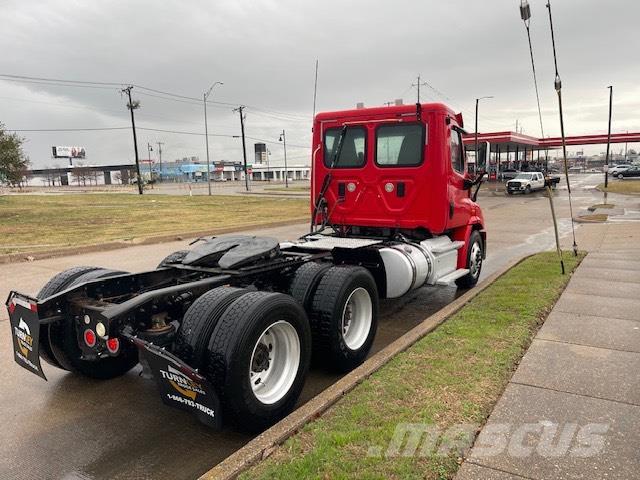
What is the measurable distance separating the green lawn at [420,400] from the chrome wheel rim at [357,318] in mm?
489

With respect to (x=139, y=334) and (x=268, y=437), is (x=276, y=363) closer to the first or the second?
(x=268, y=437)

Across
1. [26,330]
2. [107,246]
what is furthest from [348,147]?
[107,246]

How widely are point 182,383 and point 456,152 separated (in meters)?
5.38

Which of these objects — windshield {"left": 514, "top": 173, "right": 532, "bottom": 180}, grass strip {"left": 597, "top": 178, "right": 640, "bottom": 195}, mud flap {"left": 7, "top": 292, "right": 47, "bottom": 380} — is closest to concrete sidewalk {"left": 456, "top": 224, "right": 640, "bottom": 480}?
mud flap {"left": 7, "top": 292, "right": 47, "bottom": 380}

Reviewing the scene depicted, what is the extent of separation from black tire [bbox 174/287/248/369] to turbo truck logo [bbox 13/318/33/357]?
123 cm

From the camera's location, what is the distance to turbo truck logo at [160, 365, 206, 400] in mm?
2979

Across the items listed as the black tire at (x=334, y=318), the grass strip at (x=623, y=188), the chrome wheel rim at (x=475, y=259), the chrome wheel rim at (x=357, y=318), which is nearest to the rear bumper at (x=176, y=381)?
the black tire at (x=334, y=318)

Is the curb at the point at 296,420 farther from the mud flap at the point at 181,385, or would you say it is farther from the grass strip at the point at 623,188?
the grass strip at the point at 623,188

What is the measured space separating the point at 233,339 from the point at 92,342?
1.22 metres

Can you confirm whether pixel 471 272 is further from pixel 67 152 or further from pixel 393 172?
pixel 67 152

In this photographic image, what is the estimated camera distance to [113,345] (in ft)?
11.3

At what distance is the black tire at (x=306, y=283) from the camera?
427 cm

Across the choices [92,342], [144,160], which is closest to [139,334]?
[92,342]

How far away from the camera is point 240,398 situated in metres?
3.12
